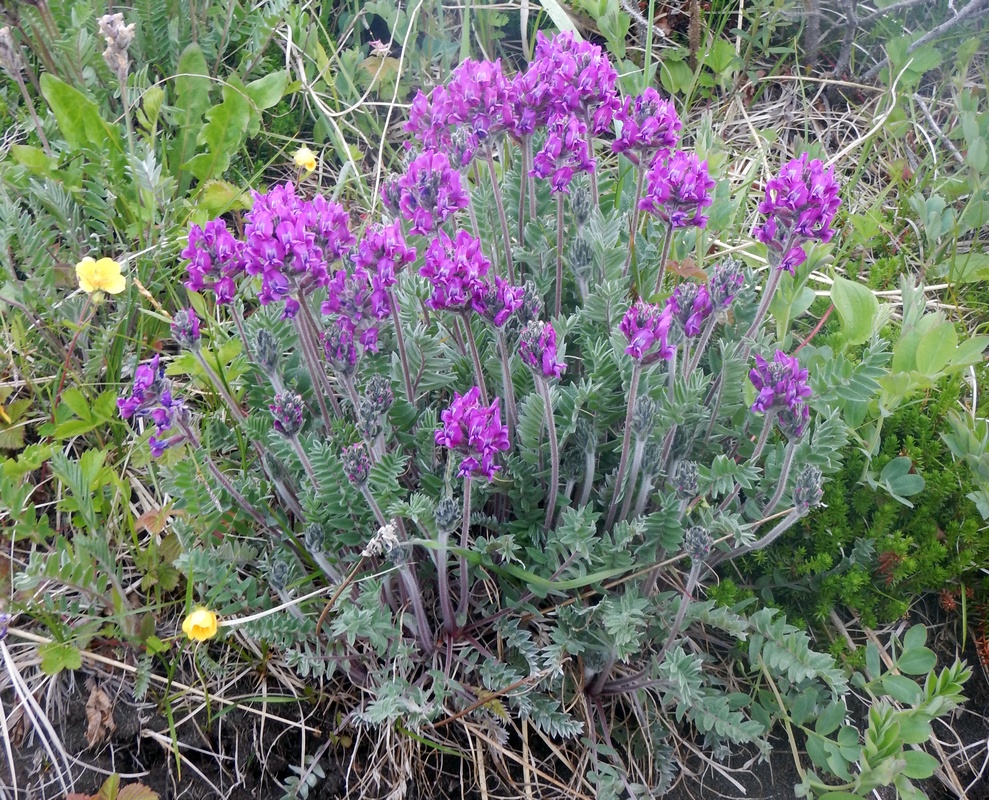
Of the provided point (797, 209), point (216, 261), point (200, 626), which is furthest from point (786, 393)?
point (200, 626)

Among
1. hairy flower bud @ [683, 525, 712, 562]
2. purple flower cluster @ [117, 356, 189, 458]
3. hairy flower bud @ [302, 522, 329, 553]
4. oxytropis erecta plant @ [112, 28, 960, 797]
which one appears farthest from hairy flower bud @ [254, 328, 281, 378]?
hairy flower bud @ [683, 525, 712, 562]

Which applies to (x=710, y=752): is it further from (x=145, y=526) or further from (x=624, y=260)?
(x=145, y=526)

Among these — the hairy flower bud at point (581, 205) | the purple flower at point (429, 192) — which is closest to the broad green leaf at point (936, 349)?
the hairy flower bud at point (581, 205)

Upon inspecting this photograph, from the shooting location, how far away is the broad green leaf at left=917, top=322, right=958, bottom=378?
2.05 metres

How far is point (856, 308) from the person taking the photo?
2236 mm

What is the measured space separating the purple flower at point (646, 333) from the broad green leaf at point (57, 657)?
1.54 m

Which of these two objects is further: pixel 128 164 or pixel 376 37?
pixel 376 37

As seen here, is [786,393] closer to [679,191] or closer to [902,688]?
[679,191]

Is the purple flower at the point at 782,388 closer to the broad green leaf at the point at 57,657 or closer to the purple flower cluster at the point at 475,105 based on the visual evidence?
the purple flower cluster at the point at 475,105

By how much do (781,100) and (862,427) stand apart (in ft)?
6.89

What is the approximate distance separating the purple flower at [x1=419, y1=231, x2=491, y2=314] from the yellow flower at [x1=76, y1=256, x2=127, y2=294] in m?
1.20

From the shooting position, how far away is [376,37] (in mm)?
4195

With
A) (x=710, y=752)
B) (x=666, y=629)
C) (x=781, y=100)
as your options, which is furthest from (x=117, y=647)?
(x=781, y=100)

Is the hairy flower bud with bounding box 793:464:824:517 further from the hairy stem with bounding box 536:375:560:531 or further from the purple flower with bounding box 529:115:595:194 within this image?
the purple flower with bounding box 529:115:595:194
